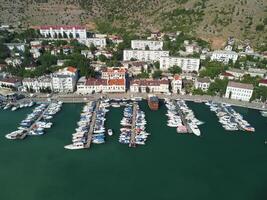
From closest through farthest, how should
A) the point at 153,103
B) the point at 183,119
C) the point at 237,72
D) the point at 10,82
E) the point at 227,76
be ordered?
the point at 183,119 < the point at 153,103 < the point at 10,82 < the point at 227,76 < the point at 237,72

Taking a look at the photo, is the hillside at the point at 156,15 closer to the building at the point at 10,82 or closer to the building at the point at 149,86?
the building at the point at 149,86

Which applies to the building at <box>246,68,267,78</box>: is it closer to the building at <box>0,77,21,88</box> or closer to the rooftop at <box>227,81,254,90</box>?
the rooftop at <box>227,81,254,90</box>

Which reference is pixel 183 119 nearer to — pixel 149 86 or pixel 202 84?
pixel 149 86

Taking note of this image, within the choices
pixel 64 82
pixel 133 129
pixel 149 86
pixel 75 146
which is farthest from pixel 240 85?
pixel 64 82

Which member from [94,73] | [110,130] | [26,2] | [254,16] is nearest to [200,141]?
[110,130]

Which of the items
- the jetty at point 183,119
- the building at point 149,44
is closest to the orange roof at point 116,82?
the jetty at point 183,119

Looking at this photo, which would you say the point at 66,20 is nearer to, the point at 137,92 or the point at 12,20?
the point at 12,20

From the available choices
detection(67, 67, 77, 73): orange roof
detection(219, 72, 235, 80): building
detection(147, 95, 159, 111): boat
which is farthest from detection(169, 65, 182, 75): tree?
detection(67, 67, 77, 73): orange roof
